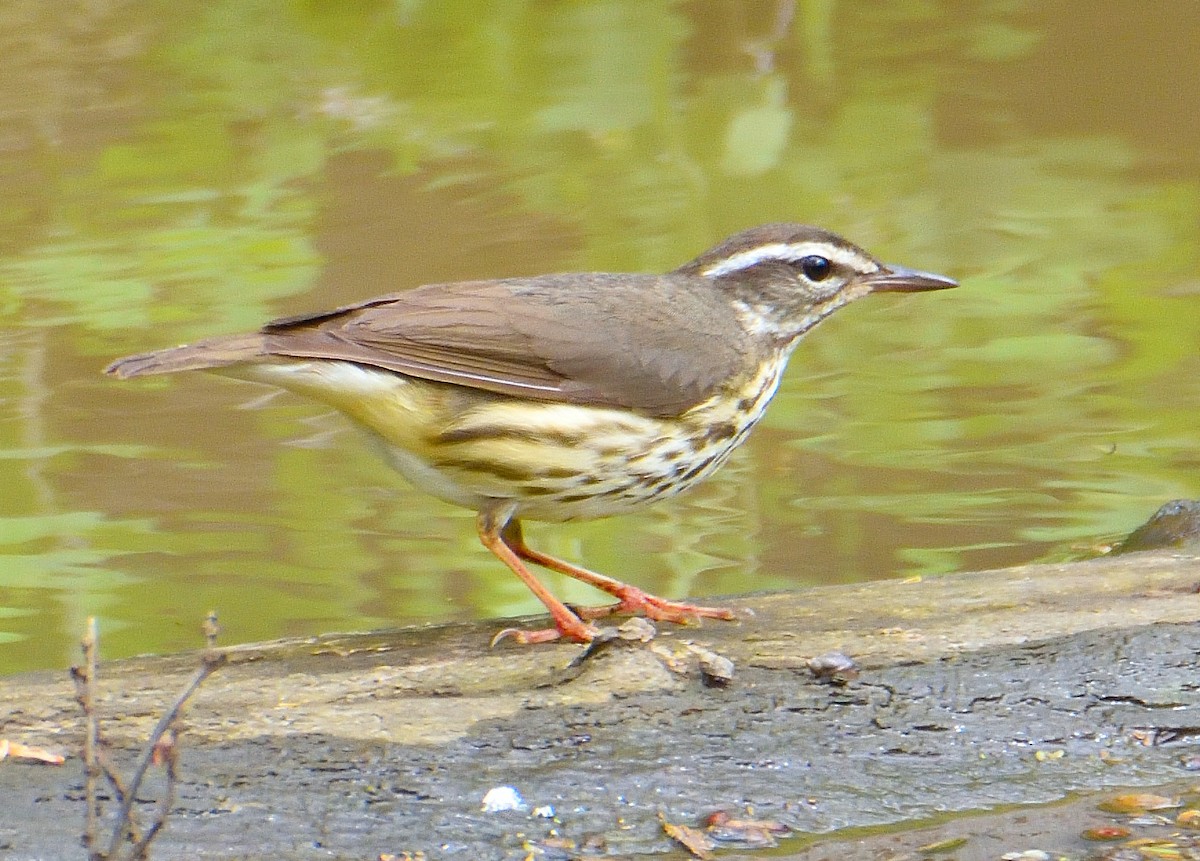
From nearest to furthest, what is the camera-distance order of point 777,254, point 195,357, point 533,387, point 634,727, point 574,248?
point 634,727
point 195,357
point 533,387
point 777,254
point 574,248

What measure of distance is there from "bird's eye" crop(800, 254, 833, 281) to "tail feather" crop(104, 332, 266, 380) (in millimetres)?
1651

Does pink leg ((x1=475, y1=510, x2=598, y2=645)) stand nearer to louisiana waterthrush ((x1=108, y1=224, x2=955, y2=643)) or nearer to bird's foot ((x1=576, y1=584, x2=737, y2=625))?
louisiana waterthrush ((x1=108, y1=224, x2=955, y2=643))

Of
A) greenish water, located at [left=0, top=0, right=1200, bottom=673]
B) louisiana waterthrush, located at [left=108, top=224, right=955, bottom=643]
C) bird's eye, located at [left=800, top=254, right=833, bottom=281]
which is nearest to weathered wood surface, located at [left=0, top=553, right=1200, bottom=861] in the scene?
louisiana waterthrush, located at [left=108, top=224, right=955, bottom=643]

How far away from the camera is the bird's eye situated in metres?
5.14

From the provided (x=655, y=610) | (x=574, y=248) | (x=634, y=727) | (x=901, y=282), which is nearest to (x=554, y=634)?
(x=655, y=610)

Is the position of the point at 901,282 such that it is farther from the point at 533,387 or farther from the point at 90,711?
the point at 90,711

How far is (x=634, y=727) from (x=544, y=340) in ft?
3.82

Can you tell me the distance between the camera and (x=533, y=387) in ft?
14.5

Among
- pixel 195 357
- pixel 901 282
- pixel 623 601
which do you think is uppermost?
pixel 195 357

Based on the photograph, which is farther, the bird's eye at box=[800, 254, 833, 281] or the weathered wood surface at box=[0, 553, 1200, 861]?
the bird's eye at box=[800, 254, 833, 281]

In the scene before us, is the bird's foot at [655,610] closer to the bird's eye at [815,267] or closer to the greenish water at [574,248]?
the greenish water at [574,248]

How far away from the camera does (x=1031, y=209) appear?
9.30 m

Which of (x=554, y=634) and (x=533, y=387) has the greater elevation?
(x=533, y=387)

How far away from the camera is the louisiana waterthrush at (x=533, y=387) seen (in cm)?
433
